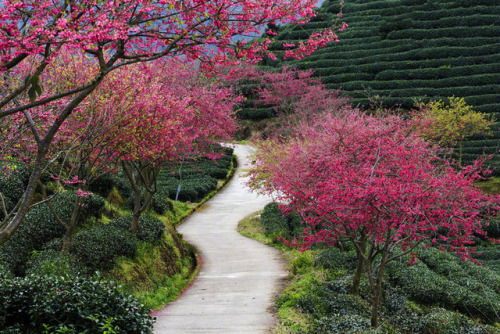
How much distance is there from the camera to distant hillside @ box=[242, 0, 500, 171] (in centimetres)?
3769

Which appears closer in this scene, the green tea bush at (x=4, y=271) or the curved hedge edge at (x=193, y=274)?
the green tea bush at (x=4, y=271)

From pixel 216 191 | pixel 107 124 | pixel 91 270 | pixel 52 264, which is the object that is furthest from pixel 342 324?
pixel 216 191

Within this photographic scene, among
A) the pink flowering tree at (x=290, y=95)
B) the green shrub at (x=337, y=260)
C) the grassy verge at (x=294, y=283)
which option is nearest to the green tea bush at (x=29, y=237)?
the grassy verge at (x=294, y=283)

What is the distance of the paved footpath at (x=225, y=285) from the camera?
7566 millimetres

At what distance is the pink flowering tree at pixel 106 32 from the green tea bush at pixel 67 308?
3.35 feet

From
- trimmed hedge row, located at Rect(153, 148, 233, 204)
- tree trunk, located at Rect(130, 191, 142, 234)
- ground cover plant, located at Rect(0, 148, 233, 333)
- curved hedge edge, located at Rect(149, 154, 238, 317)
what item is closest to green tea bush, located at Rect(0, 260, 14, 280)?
ground cover plant, located at Rect(0, 148, 233, 333)

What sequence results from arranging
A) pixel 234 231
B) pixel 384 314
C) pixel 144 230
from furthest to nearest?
pixel 234 231
pixel 144 230
pixel 384 314

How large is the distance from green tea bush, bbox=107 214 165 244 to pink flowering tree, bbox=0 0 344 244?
22.1ft

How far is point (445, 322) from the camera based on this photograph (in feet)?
27.6

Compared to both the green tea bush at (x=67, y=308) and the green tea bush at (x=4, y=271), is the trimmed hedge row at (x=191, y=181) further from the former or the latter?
the green tea bush at (x=67, y=308)

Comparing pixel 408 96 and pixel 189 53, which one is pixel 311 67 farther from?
pixel 189 53

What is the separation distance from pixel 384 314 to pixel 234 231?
9.06 metres

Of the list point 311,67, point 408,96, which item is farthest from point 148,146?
point 311,67

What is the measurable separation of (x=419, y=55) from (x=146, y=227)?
38.6 meters
